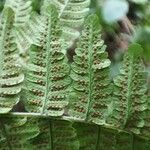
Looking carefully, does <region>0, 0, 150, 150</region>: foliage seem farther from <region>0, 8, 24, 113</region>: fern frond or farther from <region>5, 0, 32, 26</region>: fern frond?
<region>5, 0, 32, 26</region>: fern frond

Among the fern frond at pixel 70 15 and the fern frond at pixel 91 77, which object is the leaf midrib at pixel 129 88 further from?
the fern frond at pixel 70 15

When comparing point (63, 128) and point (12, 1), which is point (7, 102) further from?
point (12, 1)

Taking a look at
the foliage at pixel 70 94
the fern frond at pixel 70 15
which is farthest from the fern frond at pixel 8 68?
the fern frond at pixel 70 15

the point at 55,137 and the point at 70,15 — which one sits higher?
the point at 70,15

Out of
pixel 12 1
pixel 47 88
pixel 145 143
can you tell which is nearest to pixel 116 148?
pixel 145 143

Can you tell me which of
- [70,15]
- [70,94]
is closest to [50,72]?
[70,94]

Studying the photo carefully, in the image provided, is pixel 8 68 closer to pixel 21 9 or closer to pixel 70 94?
pixel 70 94
